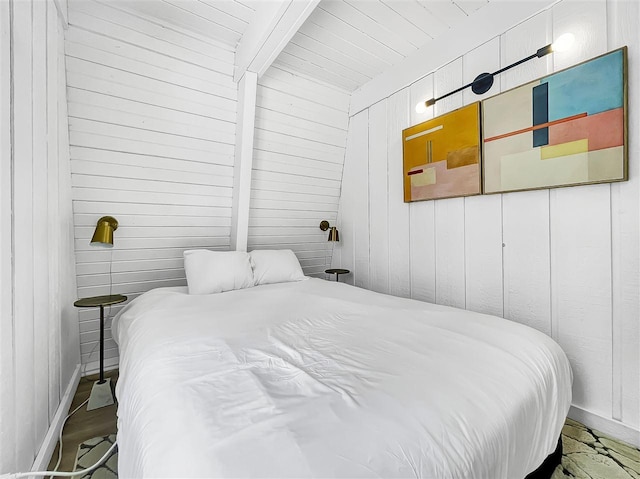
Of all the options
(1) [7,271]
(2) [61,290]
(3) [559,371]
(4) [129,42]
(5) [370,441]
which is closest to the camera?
(5) [370,441]

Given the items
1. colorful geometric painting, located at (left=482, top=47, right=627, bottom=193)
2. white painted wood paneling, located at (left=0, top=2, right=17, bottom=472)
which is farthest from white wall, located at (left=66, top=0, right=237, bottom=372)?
colorful geometric painting, located at (left=482, top=47, right=627, bottom=193)

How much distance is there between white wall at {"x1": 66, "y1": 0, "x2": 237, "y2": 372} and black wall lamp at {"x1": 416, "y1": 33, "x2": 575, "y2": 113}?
1428mm

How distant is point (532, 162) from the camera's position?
1.62m

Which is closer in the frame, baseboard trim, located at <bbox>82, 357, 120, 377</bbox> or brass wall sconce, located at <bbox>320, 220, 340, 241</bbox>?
baseboard trim, located at <bbox>82, 357, 120, 377</bbox>

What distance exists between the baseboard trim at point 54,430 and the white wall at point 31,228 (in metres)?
0.01

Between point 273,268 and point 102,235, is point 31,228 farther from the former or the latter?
point 273,268

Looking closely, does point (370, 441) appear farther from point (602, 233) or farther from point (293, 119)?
point (293, 119)

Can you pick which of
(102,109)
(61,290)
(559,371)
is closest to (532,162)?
(559,371)

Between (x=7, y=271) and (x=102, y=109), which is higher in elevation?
(x=102, y=109)

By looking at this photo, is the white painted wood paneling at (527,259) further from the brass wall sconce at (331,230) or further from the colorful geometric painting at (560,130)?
the brass wall sconce at (331,230)

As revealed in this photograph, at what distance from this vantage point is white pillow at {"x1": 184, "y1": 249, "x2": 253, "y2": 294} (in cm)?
200

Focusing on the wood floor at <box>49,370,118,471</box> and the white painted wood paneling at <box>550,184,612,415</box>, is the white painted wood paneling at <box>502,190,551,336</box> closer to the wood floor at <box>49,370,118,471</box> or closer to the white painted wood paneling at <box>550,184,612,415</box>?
the white painted wood paneling at <box>550,184,612,415</box>

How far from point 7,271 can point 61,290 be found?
32.8 inches

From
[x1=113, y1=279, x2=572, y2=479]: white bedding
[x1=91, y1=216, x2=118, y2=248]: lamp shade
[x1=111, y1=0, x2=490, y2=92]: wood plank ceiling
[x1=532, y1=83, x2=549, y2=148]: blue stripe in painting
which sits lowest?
[x1=113, y1=279, x2=572, y2=479]: white bedding
